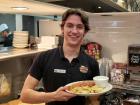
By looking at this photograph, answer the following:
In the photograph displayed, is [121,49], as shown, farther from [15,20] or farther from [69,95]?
[15,20]

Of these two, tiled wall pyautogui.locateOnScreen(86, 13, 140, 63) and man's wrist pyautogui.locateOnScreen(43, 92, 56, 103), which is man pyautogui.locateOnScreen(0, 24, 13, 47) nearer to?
tiled wall pyautogui.locateOnScreen(86, 13, 140, 63)

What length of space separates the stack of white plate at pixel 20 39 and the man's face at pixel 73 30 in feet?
3.26

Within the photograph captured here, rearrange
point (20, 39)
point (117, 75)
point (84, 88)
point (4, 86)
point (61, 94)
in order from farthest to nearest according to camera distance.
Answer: point (20, 39) → point (117, 75) → point (4, 86) → point (84, 88) → point (61, 94)

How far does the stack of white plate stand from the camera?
7.12 feet

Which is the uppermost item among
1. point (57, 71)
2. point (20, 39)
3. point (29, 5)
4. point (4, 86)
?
point (29, 5)

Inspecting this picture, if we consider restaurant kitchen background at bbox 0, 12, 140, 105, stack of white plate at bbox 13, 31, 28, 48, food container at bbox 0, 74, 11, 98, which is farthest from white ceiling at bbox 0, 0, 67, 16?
food container at bbox 0, 74, 11, 98

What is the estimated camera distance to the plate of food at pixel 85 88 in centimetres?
116

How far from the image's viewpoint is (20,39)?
86.7 inches

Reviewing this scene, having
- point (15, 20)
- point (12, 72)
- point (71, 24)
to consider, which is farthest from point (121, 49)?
point (15, 20)

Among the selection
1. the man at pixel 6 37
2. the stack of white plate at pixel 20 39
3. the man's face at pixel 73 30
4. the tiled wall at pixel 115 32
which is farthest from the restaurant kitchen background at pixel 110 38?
the man's face at pixel 73 30

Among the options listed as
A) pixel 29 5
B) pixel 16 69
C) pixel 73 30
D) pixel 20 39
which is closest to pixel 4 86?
pixel 16 69

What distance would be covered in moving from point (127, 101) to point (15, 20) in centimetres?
226

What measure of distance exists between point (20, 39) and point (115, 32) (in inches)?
35.8

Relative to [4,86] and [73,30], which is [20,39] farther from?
[73,30]
